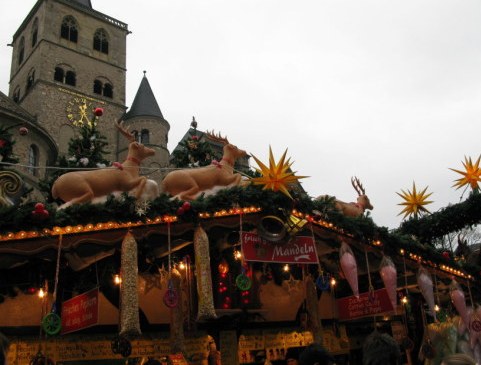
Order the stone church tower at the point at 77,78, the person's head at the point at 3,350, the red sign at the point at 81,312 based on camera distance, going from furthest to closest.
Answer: the stone church tower at the point at 77,78 → the red sign at the point at 81,312 → the person's head at the point at 3,350

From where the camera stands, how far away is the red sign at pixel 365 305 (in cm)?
984

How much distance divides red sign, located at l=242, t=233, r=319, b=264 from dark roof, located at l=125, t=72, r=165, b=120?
116 ft

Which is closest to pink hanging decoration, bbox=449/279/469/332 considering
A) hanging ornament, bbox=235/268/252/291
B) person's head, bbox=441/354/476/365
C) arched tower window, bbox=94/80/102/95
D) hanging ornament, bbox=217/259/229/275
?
hanging ornament, bbox=217/259/229/275

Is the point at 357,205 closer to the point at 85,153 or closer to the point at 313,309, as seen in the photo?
the point at 313,309

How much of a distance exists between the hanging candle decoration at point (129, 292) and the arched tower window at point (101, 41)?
44.0 meters

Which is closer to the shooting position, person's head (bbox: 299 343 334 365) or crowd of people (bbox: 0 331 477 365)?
crowd of people (bbox: 0 331 477 365)

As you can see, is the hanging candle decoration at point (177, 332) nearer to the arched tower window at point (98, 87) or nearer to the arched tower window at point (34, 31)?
the arched tower window at point (98, 87)

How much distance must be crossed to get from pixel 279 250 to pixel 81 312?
3.30m

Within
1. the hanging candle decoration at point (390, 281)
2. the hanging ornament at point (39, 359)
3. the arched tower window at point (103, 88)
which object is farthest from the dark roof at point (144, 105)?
the hanging ornament at point (39, 359)

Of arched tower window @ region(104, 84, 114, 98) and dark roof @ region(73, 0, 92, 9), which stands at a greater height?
dark roof @ region(73, 0, 92, 9)

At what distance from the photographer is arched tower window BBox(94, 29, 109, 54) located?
47.2m

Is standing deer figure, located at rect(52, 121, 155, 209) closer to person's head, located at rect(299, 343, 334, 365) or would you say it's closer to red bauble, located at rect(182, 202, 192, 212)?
red bauble, located at rect(182, 202, 192, 212)

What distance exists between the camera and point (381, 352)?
342cm

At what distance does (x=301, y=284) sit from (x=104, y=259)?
5315 mm
